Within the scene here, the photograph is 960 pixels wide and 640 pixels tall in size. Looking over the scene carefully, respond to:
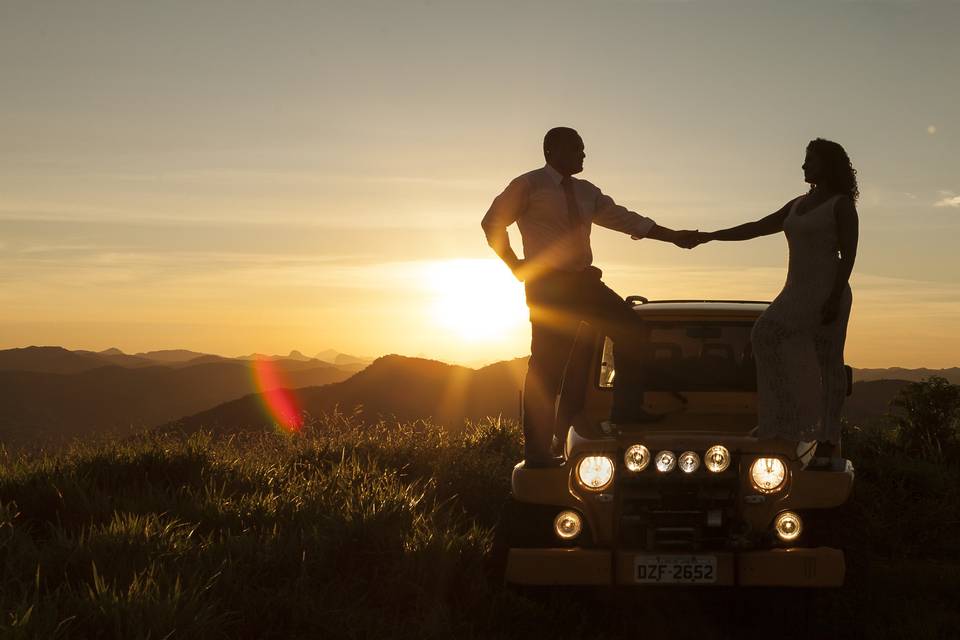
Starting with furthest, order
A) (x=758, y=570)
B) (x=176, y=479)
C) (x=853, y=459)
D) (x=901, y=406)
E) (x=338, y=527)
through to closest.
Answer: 1. (x=901, y=406)
2. (x=853, y=459)
3. (x=176, y=479)
4. (x=338, y=527)
5. (x=758, y=570)

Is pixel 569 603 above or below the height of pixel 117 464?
below

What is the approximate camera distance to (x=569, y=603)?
6.01 m

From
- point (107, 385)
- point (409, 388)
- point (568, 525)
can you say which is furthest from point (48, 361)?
point (568, 525)

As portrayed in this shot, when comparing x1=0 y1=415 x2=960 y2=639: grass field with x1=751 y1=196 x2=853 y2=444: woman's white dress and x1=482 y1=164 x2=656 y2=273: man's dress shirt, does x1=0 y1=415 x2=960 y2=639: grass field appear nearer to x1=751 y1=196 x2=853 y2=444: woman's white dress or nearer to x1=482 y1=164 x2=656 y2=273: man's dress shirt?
x1=751 y1=196 x2=853 y2=444: woman's white dress

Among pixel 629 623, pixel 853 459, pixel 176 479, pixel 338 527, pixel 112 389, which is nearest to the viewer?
pixel 629 623

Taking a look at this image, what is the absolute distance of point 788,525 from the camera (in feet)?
18.2

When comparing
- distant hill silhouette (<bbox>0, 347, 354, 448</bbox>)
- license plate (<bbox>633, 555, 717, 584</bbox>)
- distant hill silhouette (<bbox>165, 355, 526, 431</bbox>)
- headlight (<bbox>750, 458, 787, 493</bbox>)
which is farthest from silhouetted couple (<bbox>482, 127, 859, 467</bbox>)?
distant hill silhouette (<bbox>0, 347, 354, 448</bbox>)

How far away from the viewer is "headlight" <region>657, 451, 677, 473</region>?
5453 millimetres

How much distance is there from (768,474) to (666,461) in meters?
0.58

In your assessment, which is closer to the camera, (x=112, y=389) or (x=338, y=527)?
(x=338, y=527)

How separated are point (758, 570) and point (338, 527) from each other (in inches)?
102

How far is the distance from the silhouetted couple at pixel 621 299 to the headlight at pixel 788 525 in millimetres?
626

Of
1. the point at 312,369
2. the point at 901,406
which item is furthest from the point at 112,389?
the point at 901,406

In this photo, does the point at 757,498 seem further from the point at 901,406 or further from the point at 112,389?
the point at 112,389
